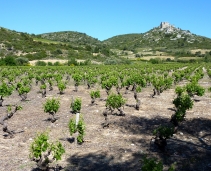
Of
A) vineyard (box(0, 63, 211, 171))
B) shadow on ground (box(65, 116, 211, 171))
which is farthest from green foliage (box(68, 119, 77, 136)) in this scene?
shadow on ground (box(65, 116, 211, 171))

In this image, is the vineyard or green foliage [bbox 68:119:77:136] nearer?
the vineyard

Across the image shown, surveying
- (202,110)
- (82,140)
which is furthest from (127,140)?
(202,110)

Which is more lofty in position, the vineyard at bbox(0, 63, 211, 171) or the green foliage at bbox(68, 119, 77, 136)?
the green foliage at bbox(68, 119, 77, 136)

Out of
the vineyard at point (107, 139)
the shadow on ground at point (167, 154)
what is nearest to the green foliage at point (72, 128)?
the vineyard at point (107, 139)

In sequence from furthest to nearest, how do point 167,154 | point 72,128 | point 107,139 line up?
point 107,139, point 72,128, point 167,154

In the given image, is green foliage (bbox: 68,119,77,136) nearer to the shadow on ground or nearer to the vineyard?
the vineyard

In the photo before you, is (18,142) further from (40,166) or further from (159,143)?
(159,143)

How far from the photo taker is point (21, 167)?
8.73m

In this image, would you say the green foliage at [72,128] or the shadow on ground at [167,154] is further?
the green foliage at [72,128]

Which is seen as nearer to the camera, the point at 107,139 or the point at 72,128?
the point at 72,128

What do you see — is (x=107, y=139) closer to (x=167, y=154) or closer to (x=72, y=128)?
(x=72, y=128)

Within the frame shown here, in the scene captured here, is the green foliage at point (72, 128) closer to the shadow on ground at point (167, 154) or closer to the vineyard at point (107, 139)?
the vineyard at point (107, 139)

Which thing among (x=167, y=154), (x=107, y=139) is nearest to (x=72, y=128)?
(x=107, y=139)

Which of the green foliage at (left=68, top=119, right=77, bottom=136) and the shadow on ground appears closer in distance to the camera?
the shadow on ground
